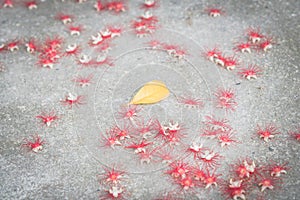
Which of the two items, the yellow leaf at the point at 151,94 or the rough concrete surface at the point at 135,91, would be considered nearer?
the rough concrete surface at the point at 135,91


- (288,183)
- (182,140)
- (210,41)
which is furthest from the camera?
(210,41)

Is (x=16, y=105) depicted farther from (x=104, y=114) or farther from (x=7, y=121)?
(x=104, y=114)

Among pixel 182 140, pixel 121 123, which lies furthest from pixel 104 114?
pixel 182 140

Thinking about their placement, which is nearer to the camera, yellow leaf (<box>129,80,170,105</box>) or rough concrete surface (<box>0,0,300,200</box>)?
rough concrete surface (<box>0,0,300,200</box>)
